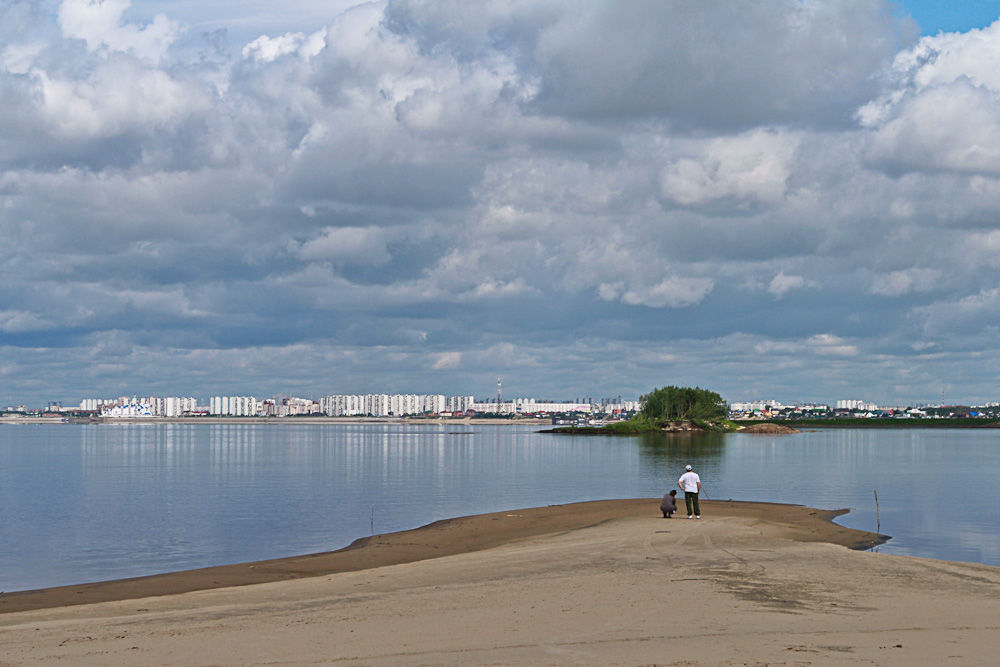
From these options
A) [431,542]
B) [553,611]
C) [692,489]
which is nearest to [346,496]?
[431,542]

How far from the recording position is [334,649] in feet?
52.0

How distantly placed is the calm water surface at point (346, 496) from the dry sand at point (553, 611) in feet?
26.0

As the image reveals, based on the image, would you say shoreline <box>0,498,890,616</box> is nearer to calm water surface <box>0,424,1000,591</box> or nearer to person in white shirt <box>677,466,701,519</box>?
calm water surface <box>0,424,1000,591</box>

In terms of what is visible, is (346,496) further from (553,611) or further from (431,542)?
(553,611)

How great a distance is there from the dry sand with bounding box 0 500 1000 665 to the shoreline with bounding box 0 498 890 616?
0.24 m

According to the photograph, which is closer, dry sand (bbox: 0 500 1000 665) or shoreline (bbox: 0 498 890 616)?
dry sand (bbox: 0 500 1000 665)

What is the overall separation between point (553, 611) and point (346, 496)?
150 feet

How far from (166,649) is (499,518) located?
31.0 meters

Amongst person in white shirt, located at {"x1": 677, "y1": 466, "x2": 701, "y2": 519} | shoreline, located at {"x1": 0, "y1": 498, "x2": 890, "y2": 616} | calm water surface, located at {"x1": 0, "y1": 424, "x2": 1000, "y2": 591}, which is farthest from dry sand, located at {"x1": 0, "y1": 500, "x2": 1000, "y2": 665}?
calm water surface, located at {"x1": 0, "y1": 424, "x2": 1000, "y2": 591}

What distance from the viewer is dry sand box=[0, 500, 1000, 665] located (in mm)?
15391

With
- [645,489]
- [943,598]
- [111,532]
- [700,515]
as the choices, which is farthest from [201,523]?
[943,598]

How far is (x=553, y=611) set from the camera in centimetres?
1895

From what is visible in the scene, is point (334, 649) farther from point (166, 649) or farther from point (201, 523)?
point (201, 523)

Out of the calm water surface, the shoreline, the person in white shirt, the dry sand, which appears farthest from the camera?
the person in white shirt
